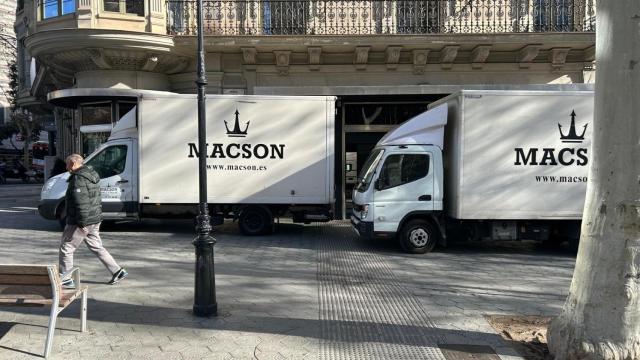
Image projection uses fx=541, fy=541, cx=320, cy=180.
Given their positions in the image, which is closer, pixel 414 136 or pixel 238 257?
pixel 238 257

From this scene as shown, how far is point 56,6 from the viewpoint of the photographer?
49.1ft

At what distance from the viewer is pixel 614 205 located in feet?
13.8

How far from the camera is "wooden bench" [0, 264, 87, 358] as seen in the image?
4.66 m

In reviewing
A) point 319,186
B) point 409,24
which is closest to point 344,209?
point 319,186

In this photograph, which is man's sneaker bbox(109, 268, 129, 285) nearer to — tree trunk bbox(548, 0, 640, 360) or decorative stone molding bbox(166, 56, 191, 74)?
tree trunk bbox(548, 0, 640, 360)

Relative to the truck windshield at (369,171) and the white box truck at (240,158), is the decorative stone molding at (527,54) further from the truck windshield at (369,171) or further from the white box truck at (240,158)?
the truck windshield at (369,171)

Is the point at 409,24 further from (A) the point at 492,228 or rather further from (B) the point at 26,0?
(B) the point at 26,0

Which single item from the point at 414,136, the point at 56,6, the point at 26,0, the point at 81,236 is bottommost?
the point at 81,236

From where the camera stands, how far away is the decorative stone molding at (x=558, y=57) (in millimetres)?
14784

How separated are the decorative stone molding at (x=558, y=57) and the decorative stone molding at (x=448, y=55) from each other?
8.68 feet

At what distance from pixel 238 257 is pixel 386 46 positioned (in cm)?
781

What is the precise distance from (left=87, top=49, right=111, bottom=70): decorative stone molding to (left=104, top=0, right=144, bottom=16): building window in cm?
118

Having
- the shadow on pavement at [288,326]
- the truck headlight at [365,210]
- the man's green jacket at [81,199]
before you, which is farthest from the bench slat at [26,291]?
the truck headlight at [365,210]

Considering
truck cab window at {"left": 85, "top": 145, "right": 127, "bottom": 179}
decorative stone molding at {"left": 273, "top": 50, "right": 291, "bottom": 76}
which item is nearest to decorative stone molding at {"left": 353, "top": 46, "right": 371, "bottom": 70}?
decorative stone molding at {"left": 273, "top": 50, "right": 291, "bottom": 76}
